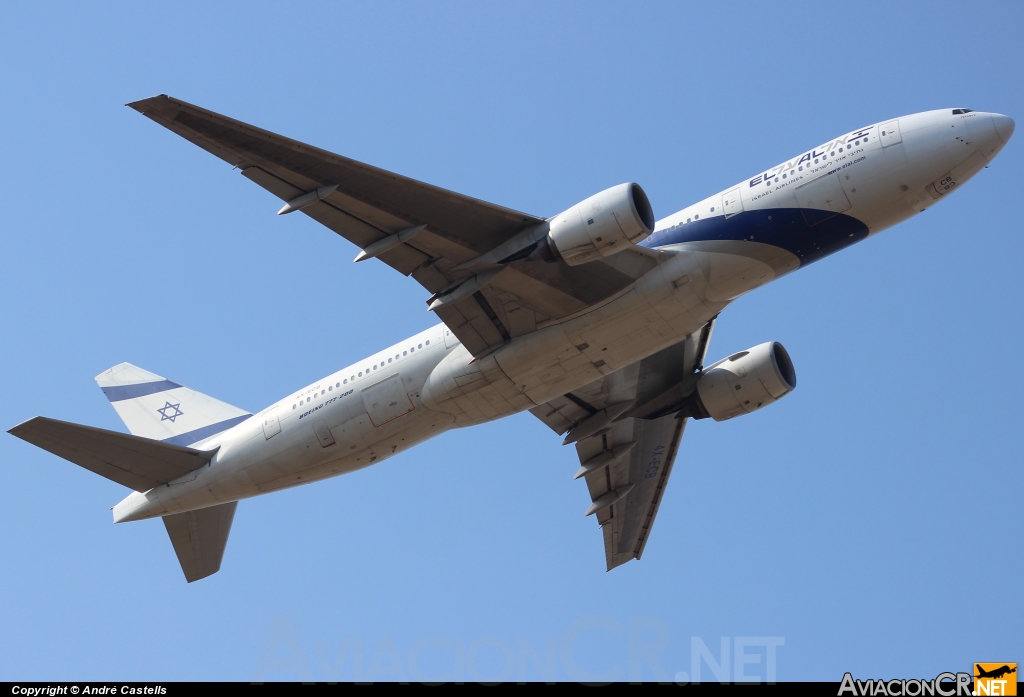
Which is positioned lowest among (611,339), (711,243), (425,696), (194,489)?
(425,696)

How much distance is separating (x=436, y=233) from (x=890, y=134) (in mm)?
10984

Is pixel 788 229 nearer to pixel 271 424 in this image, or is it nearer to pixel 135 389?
pixel 271 424

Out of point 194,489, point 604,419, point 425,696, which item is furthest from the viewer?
point 604,419

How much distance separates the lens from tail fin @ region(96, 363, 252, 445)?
31641 mm

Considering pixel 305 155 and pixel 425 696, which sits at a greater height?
pixel 305 155

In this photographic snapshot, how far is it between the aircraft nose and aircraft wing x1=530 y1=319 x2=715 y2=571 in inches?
366

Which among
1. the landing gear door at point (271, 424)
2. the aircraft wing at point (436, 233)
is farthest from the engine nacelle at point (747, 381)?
the landing gear door at point (271, 424)

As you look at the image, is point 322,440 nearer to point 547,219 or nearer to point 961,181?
point 547,219

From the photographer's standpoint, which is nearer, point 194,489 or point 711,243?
point 711,243

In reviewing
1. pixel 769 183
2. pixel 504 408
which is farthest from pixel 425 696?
pixel 769 183

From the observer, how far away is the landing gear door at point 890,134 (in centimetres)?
2373

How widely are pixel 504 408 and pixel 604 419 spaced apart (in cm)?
523

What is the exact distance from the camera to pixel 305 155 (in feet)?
73.3

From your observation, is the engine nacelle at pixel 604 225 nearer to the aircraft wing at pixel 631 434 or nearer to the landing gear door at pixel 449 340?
the landing gear door at pixel 449 340
